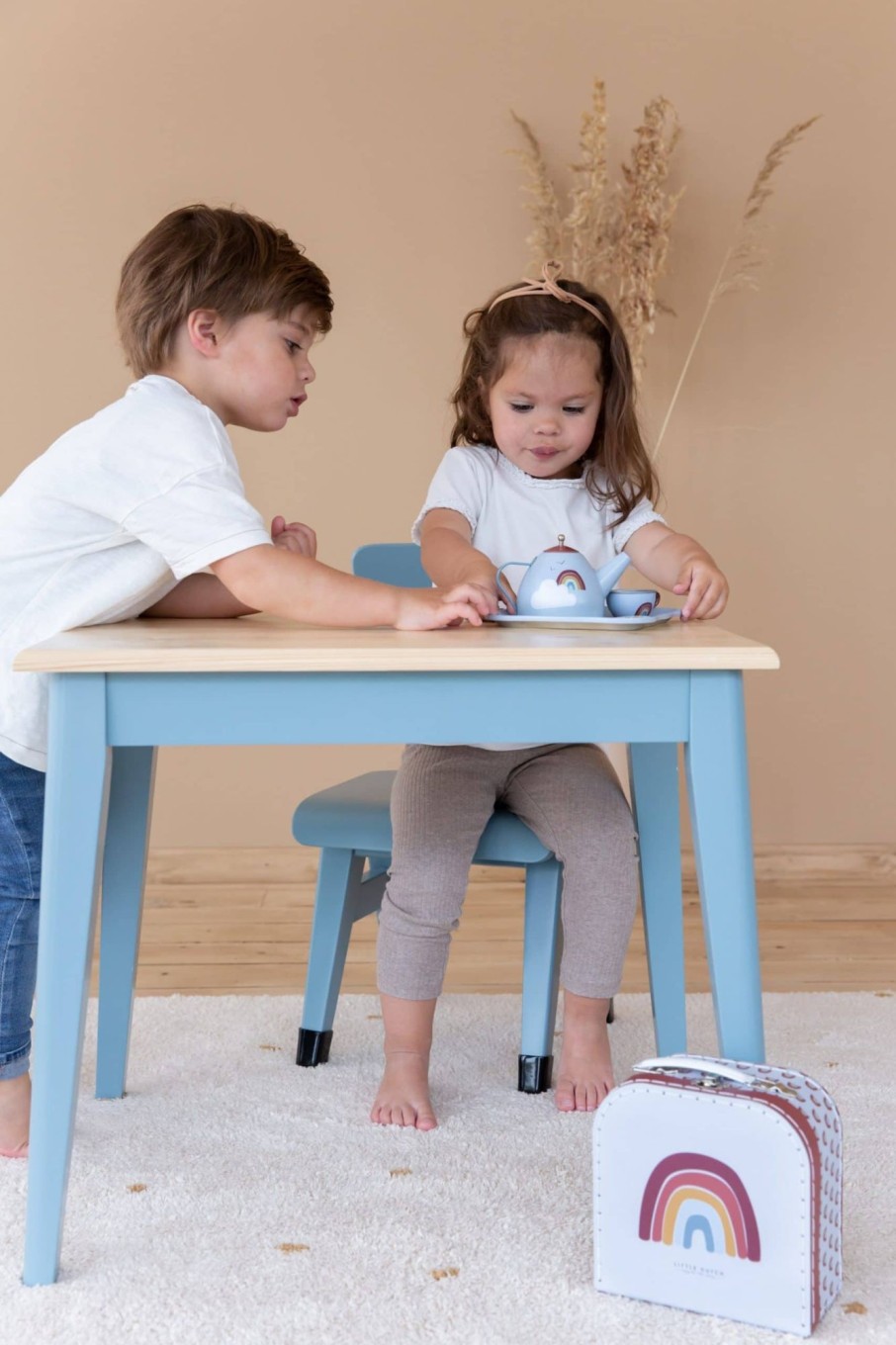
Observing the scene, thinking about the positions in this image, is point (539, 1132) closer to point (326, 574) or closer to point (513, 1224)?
point (513, 1224)

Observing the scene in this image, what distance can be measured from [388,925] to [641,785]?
37cm

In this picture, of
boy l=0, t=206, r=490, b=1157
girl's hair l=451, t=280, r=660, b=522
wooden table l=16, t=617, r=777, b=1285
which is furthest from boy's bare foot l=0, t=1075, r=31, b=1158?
girl's hair l=451, t=280, r=660, b=522

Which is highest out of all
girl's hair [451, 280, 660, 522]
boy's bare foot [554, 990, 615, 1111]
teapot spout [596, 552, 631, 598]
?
girl's hair [451, 280, 660, 522]

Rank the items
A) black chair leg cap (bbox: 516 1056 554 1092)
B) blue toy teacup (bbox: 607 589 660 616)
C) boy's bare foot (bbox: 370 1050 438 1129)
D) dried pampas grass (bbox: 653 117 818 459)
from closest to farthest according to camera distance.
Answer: blue toy teacup (bbox: 607 589 660 616), boy's bare foot (bbox: 370 1050 438 1129), black chair leg cap (bbox: 516 1056 554 1092), dried pampas grass (bbox: 653 117 818 459)

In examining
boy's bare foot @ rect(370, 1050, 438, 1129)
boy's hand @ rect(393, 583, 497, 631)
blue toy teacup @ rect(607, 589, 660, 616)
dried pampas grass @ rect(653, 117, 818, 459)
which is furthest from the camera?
dried pampas grass @ rect(653, 117, 818, 459)

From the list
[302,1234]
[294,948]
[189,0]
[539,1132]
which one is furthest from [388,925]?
[189,0]

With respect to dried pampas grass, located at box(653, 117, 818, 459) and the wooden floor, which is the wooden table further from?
dried pampas grass, located at box(653, 117, 818, 459)

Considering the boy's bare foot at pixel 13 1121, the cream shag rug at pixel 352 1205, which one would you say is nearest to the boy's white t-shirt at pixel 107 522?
the boy's bare foot at pixel 13 1121

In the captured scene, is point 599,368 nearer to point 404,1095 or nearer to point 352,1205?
point 404,1095

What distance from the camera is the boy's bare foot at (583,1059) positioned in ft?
5.24

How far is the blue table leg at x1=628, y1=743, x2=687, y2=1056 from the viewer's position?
1.70 m

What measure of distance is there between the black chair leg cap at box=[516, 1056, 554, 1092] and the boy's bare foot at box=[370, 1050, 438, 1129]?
0.45 ft

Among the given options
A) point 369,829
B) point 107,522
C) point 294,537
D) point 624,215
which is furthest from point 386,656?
point 624,215

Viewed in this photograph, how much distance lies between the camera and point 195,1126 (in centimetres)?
155
